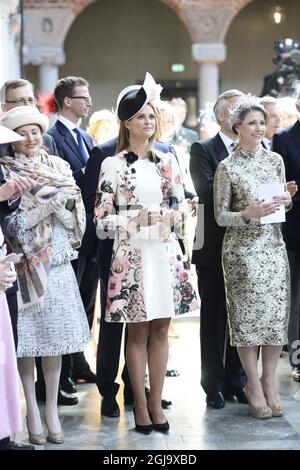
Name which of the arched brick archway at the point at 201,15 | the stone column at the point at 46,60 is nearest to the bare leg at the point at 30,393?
the stone column at the point at 46,60

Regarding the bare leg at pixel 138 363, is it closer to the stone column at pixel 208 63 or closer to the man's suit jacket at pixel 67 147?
the man's suit jacket at pixel 67 147

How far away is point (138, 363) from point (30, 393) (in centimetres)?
56

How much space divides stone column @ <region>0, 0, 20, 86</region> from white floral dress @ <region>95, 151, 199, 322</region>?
→ 12.8 ft

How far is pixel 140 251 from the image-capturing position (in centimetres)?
441

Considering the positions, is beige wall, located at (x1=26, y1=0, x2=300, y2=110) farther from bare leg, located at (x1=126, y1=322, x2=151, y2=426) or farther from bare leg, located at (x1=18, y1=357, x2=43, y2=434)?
bare leg, located at (x1=18, y1=357, x2=43, y2=434)

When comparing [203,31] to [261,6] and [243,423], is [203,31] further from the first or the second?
[243,423]

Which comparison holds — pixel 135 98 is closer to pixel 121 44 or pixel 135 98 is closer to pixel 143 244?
pixel 143 244

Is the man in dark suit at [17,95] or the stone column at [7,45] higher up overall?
the stone column at [7,45]

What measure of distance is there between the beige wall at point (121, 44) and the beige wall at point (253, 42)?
0.92 meters

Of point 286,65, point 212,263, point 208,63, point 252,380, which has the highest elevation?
point 208,63

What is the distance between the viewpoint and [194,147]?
5.02 metres

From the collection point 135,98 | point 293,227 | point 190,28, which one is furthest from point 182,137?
point 190,28

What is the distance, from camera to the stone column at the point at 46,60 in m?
15.7

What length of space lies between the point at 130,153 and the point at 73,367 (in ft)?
5.92
